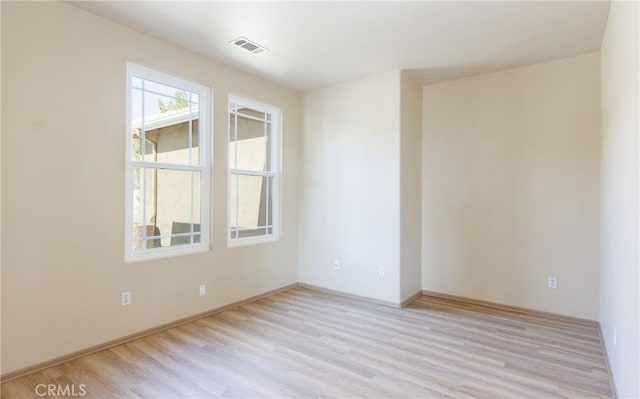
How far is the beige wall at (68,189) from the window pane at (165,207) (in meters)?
0.19

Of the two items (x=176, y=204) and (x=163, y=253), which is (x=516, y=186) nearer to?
(x=176, y=204)

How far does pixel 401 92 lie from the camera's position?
13.3 feet

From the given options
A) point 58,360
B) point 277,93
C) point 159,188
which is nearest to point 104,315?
point 58,360

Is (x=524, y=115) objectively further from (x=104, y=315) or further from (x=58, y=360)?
(x=58, y=360)

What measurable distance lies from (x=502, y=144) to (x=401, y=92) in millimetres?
1320

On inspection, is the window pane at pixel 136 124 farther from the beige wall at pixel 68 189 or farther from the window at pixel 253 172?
the window at pixel 253 172

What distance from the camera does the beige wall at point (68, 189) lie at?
7.94ft

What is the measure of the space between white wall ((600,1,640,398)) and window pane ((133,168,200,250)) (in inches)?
138

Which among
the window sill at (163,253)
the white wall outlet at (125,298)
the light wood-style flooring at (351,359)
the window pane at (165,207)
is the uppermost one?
the window pane at (165,207)

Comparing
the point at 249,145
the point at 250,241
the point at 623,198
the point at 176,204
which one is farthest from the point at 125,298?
the point at 623,198

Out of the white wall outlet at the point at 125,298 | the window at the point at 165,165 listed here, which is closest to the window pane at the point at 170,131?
the window at the point at 165,165

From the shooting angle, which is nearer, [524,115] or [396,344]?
[396,344]

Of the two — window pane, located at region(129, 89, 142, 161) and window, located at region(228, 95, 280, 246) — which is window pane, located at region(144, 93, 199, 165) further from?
window, located at region(228, 95, 280, 246)

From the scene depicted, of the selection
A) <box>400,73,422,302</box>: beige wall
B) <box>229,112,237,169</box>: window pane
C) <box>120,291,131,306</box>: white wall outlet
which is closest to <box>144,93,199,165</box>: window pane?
<box>229,112,237,169</box>: window pane
